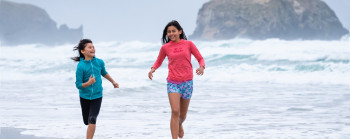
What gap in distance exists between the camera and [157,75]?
66.9 feet

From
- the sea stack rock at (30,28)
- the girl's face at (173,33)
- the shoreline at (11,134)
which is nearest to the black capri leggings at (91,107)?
the girl's face at (173,33)

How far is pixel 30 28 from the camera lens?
142 meters

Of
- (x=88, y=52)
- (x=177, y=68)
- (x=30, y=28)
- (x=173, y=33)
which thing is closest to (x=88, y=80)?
(x=88, y=52)

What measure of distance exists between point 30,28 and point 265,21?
76774 millimetres

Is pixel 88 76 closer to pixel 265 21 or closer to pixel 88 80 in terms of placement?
pixel 88 80

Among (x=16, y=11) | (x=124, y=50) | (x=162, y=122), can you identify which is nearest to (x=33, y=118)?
(x=162, y=122)

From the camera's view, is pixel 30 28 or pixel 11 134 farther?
pixel 30 28

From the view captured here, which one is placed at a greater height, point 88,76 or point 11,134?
point 88,76

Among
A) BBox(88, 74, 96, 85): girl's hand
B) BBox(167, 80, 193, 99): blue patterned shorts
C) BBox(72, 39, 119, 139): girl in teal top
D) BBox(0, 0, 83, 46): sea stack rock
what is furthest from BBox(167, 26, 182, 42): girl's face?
BBox(0, 0, 83, 46): sea stack rock

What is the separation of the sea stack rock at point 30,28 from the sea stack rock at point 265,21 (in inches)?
2134

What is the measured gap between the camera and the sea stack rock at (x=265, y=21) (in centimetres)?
9144

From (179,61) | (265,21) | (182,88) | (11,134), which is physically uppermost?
(179,61)

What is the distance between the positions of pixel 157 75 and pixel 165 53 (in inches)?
595

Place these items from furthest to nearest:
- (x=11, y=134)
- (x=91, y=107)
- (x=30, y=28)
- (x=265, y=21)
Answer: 1. (x=30, y=28)
2. (x=265, y=21)
3. (x=11, y=134)
4. (x=91, y=107)
